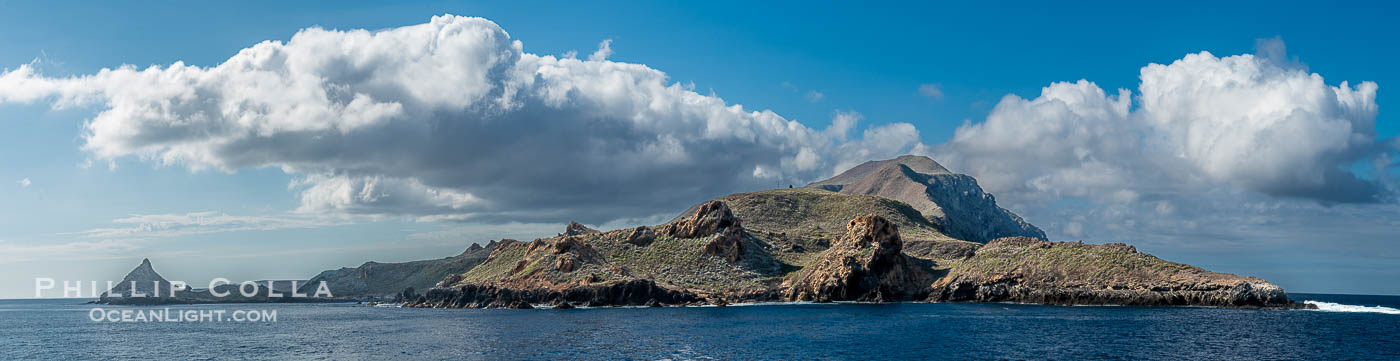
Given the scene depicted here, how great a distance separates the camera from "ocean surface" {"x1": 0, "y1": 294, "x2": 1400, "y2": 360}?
9681 cm

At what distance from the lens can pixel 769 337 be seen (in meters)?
115

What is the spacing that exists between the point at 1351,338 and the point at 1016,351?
5037 cm

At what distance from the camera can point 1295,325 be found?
425ft

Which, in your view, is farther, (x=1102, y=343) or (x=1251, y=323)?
(x=1251, y=323)

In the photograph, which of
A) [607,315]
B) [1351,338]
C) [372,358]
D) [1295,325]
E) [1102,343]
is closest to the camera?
[372,358]

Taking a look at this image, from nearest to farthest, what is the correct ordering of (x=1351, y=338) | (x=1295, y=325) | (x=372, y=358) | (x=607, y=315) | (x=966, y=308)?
(x=372, y=358) → (x=1351, y=338) → (x=1295, y=325) → (x=607, y=315) → (x=966, y=308)

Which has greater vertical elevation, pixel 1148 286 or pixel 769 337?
pixel 1148 286

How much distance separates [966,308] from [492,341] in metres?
108

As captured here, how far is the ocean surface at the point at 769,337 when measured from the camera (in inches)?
3812

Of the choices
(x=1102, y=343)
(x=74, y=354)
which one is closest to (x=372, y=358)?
(x=74, y=354)

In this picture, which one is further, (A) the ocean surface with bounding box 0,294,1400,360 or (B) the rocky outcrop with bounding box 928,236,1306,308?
(B) the rocky outcrop with bounding box 928,236,1306,308

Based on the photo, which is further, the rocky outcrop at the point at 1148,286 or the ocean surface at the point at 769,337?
the rocky outcrop at the point at 1148,286

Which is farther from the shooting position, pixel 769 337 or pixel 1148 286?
pixel 1148 286

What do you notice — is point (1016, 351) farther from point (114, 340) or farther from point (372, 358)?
point (114, 340)
